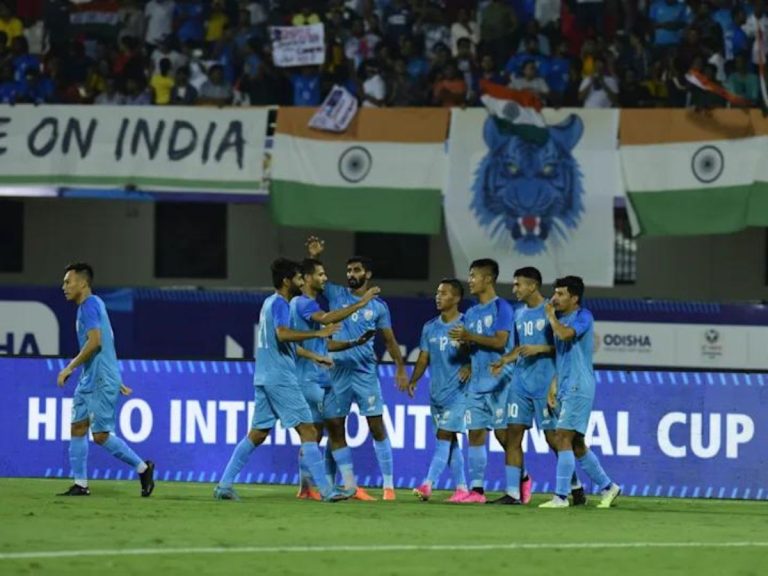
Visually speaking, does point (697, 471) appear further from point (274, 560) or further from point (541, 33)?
point (541, 33)

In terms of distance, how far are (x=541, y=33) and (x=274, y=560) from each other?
14661 millimetres

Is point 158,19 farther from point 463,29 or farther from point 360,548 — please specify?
point 360,548

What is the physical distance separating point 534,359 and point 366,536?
3.41 metres

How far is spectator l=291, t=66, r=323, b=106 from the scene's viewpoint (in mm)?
24203

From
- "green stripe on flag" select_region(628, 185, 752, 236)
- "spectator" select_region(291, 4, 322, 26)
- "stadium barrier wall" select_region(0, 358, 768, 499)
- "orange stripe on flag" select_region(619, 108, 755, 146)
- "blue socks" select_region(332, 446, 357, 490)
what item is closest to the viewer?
"blue socks" select_region(332, 446, 357, 490)

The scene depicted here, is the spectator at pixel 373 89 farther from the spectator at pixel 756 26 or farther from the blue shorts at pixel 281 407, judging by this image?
the blue shorts at pixel 281 407

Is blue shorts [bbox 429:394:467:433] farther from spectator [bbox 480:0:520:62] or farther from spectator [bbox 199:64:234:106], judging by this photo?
spectator [bbox 480:0:520:62]

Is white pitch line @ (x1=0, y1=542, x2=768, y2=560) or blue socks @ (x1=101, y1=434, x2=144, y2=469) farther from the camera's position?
blue socks @ (x1=101, y1=434, x2=144, y2=469)

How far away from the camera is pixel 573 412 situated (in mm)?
14734

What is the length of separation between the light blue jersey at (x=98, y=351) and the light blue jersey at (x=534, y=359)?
310 cm

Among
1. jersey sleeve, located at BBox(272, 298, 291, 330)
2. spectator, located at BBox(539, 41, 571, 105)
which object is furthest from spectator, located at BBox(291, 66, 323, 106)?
jersey sleeve, located at BBox(272, 298, 291, 330)

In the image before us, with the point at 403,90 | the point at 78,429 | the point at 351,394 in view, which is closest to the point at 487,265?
the point at 351,394

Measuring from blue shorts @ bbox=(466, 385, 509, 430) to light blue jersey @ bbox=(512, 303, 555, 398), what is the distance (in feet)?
0.69

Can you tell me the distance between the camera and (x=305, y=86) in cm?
2428
